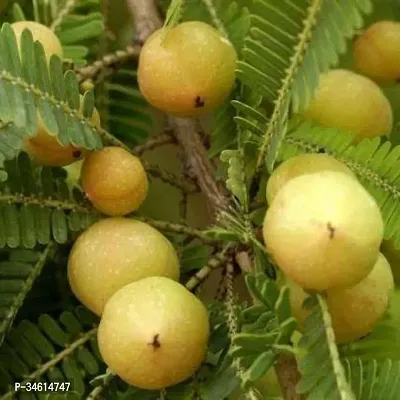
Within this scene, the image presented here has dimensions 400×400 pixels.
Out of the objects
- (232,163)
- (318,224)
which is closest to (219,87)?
(232,163)

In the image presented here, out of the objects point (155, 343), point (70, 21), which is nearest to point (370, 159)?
point (155, 343)

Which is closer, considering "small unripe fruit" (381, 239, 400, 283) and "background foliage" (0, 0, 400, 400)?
"background foliage" (0, 0, 400, 400)

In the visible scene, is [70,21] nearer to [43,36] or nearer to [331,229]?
[43,36]

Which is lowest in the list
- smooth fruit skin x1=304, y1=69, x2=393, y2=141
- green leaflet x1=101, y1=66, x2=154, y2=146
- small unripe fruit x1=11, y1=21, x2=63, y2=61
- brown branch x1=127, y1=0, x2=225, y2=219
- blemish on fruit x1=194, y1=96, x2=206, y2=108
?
green leaflet x1=101, y1=66, x2=154, y2=146

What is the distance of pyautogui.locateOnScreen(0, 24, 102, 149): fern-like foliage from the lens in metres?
0.46

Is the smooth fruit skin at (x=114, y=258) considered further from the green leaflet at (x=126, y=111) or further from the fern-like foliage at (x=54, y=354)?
the green leaflet at (x=126, y=111)

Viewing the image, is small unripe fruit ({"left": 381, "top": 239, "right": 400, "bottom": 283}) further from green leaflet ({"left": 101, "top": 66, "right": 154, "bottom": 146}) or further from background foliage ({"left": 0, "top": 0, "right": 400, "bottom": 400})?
green leaflet ({"left": 101, "top": 66, "right": 154, "bottom": 146})

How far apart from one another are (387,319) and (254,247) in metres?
0.12

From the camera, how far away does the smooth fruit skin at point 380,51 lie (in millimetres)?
589

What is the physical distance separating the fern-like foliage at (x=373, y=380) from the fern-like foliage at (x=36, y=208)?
0.18 m

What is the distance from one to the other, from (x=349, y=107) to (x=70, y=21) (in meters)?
0.22

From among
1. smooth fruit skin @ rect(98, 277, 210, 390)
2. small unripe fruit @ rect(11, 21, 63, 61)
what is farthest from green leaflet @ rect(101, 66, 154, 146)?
smooth fruit skin @ rect(98, 277, 210, 390)

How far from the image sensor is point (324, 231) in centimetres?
38

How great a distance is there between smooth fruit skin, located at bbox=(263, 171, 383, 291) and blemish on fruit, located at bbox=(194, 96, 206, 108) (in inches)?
5.0
